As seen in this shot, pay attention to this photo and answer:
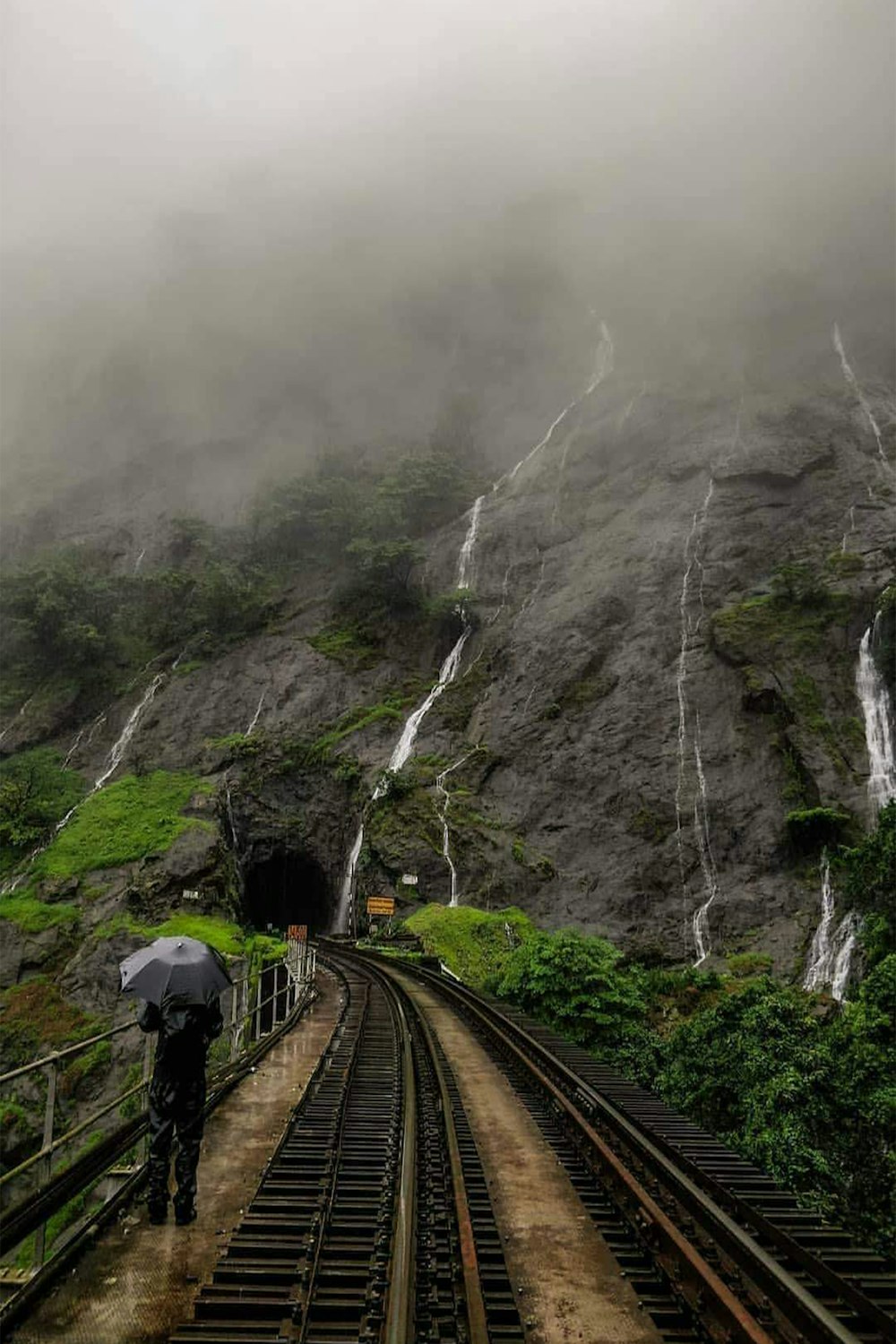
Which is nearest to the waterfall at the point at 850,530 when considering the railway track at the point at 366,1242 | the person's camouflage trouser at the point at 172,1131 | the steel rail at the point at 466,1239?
the steel rail at the point at 466,1239

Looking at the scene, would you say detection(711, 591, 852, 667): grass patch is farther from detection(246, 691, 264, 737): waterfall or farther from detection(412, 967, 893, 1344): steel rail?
detection(412, 967, 893, 1344): steel rail

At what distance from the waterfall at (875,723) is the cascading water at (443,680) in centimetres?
1696

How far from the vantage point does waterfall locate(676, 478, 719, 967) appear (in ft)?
80.3

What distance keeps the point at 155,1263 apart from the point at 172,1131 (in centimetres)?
66

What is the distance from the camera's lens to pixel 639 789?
2852 cm

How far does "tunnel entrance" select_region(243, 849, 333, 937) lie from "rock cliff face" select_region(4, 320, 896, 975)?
159 millimetres

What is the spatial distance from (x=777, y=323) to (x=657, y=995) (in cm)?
5464

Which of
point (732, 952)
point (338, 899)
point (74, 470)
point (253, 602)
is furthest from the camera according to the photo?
point (74, 470)

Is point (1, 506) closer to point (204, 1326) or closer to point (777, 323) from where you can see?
point (777, 323)

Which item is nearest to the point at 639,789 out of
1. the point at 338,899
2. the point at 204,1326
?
the point at 338,899

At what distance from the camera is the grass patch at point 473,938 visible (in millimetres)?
20641

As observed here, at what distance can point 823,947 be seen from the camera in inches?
804

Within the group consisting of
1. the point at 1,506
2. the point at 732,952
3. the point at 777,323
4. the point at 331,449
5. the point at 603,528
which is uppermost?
the point at 777,323

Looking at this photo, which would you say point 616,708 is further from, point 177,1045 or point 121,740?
point 177,1045
